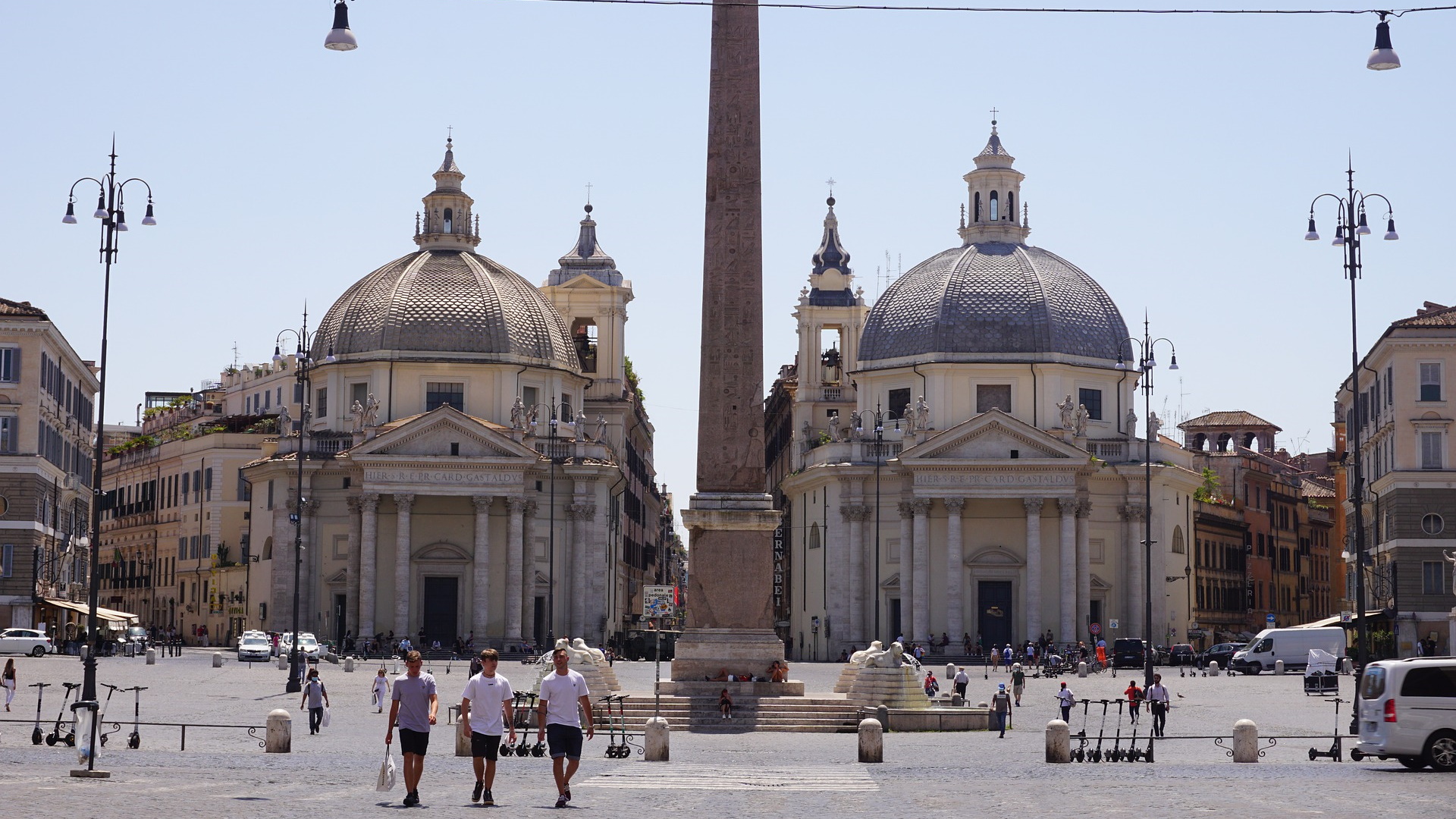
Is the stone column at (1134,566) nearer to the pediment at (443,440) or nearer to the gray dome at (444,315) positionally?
the pediment at (443,440)

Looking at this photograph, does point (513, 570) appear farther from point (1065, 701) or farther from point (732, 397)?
point (732, 397)

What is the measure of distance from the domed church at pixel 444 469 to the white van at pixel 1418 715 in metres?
55.4

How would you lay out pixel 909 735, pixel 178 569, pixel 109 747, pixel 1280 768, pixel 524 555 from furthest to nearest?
pixel 178 569 → pixel 524 555 → pixel 909 735 → pixel 109 747 → pixel 1280 768

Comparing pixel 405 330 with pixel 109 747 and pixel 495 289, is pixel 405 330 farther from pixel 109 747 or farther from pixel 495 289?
pixel 109 747

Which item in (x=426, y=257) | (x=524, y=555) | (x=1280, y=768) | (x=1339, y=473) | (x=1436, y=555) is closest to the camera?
(x=1280, y=768)

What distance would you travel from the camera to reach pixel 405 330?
289ft

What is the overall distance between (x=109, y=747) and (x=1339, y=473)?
76.5 metres

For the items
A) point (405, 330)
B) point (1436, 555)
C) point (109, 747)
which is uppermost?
point (405, 330)

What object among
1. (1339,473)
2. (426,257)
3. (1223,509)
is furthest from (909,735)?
(1223,509)

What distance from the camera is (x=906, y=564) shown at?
83875 mm

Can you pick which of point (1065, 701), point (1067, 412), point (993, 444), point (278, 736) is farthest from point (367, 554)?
point (278, 736)

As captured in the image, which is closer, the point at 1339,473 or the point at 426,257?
the point at 426,257

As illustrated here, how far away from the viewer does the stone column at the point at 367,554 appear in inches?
3275

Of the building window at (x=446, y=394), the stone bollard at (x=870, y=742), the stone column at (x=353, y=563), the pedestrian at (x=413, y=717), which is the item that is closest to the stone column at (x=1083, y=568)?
the building window at (x=446, y=394)
